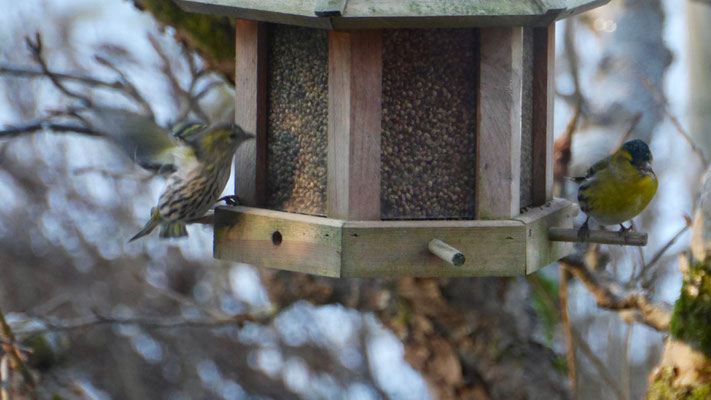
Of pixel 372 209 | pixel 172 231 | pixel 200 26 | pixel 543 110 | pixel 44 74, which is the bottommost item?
pixel 172 231

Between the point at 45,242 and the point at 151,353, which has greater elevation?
the point at 45,242

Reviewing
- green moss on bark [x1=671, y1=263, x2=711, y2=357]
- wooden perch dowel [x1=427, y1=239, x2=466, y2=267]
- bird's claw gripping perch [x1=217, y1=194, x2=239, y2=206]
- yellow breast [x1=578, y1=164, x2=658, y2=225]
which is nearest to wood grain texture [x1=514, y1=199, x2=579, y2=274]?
yellow breast [x1=578, y1=164, x2=658, y2=225]

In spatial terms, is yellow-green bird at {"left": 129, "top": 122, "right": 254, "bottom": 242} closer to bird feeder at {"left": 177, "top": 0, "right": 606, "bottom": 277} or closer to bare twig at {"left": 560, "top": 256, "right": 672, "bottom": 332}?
bird feeder at {"left": 177, "top": 0, "right": 606, "bottom": 277}

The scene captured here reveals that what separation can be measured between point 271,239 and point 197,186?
36 cm

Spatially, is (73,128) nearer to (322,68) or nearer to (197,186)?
(197,186)

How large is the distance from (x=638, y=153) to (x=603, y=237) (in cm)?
64

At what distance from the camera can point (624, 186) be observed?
3387 mm

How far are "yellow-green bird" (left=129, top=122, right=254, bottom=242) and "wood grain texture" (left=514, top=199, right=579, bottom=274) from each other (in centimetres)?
102

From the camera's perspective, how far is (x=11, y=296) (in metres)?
6.06

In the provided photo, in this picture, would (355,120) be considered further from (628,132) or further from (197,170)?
(628,132)

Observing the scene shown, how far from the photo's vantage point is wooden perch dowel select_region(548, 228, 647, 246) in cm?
280

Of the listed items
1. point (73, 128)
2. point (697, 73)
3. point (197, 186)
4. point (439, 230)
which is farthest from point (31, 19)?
point (697, 73)

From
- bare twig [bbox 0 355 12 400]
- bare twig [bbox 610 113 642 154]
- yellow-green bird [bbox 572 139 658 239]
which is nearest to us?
bare twig [bbox 0 355 12 400]

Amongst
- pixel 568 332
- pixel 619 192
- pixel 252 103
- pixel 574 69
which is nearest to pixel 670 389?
pixel 619 192
